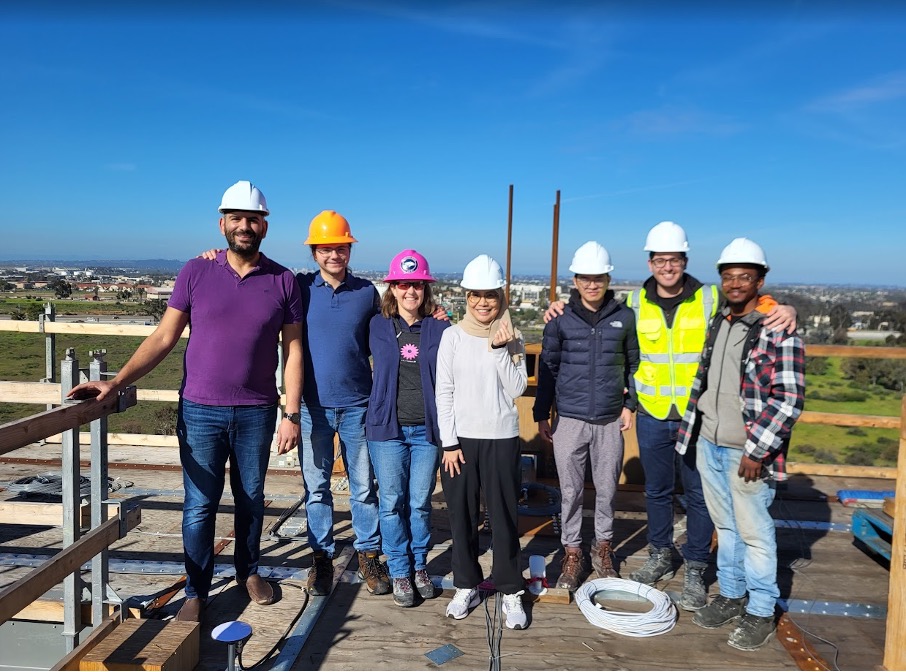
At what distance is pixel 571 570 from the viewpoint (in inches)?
150

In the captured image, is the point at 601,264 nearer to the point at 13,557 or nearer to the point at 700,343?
the point at 700,343

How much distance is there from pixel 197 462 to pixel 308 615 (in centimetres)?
99

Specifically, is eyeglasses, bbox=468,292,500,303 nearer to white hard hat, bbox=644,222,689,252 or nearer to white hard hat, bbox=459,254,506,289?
white hard hat, bbox=459,254,506,289

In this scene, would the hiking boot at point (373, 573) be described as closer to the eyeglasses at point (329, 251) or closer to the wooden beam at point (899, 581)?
the eyeglasses at point (329, 251)

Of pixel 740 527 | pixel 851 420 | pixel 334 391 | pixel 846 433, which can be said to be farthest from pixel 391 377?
pixel 846 433

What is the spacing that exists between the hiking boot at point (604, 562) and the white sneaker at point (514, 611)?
0.69 m

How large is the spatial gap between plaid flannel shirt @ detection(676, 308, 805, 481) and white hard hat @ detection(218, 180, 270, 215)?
255 centimetres

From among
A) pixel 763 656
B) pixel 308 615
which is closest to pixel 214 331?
pixel 308 615

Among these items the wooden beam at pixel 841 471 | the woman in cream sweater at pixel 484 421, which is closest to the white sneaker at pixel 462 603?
the woman in cream sweater at pixel 484 421

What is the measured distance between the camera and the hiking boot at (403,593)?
11.6 ft

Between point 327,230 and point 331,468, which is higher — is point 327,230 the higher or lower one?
the higher one

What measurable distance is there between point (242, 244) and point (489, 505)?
1.87 m

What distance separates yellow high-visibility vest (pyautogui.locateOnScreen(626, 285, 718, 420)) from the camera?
3.68 metres

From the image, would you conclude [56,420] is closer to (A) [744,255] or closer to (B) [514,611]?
(B) [514,611]
